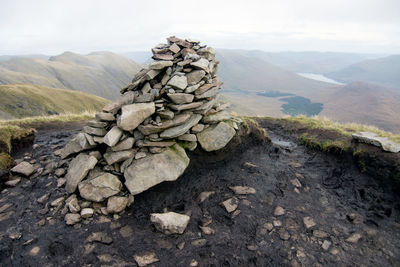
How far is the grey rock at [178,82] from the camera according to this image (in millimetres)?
8875

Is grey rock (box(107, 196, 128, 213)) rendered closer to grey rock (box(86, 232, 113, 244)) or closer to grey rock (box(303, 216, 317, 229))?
grey rock (box(86, 232, 113, 244))

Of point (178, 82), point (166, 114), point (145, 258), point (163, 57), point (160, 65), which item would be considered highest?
point (163, 57)

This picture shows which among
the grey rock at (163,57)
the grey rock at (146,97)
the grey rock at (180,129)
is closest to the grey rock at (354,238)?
the grey rock at (180,129)

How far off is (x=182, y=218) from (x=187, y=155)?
2.93m

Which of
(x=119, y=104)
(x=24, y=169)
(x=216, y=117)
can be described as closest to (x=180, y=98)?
(x=216, y=117)

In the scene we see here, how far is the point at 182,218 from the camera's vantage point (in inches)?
294

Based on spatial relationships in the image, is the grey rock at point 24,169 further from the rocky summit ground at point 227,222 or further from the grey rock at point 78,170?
the grey rock at point 78,170

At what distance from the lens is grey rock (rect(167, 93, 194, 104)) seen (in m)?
8.85

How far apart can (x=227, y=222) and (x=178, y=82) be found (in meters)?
5.38

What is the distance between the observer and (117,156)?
336 inches

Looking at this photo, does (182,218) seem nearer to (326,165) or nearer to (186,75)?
(186,75)

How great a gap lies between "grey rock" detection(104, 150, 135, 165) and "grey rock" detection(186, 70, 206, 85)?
3.70 meters

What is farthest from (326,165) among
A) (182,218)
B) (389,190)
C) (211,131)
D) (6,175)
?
(6,175)

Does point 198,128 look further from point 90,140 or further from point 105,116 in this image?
point 90,140
